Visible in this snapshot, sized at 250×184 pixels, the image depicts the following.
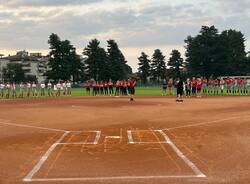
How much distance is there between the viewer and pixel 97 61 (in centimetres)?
11494

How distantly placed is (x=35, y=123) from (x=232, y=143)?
1011 cm

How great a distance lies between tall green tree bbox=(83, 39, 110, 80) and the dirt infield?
296 feet

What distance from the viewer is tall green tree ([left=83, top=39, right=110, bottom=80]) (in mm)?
115000

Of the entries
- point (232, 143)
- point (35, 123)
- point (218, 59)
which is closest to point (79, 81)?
point (218, 59)

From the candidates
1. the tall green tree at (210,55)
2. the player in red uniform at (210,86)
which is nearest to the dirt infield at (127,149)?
the player in red uniform at (210,86)

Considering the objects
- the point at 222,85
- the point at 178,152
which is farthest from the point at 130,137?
the point at 222,85

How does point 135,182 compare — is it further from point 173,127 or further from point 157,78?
point 157,78

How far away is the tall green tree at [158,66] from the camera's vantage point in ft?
437

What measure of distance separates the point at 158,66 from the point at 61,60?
31.6 metres

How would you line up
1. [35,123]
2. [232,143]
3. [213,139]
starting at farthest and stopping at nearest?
1. [35,123]
2. [213,139]
3. [232,143]

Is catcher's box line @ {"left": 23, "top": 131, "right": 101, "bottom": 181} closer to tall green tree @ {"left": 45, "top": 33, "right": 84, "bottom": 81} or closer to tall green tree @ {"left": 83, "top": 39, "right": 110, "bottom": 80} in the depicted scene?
tall green tree @ {"left": 45, "top": 33, "right": 84, "bottom": 81}

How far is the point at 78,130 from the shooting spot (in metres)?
19.6

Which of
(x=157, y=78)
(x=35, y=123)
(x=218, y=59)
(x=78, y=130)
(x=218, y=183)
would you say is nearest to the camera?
(x=218, y=183)

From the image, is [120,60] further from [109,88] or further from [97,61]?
[109,88]
